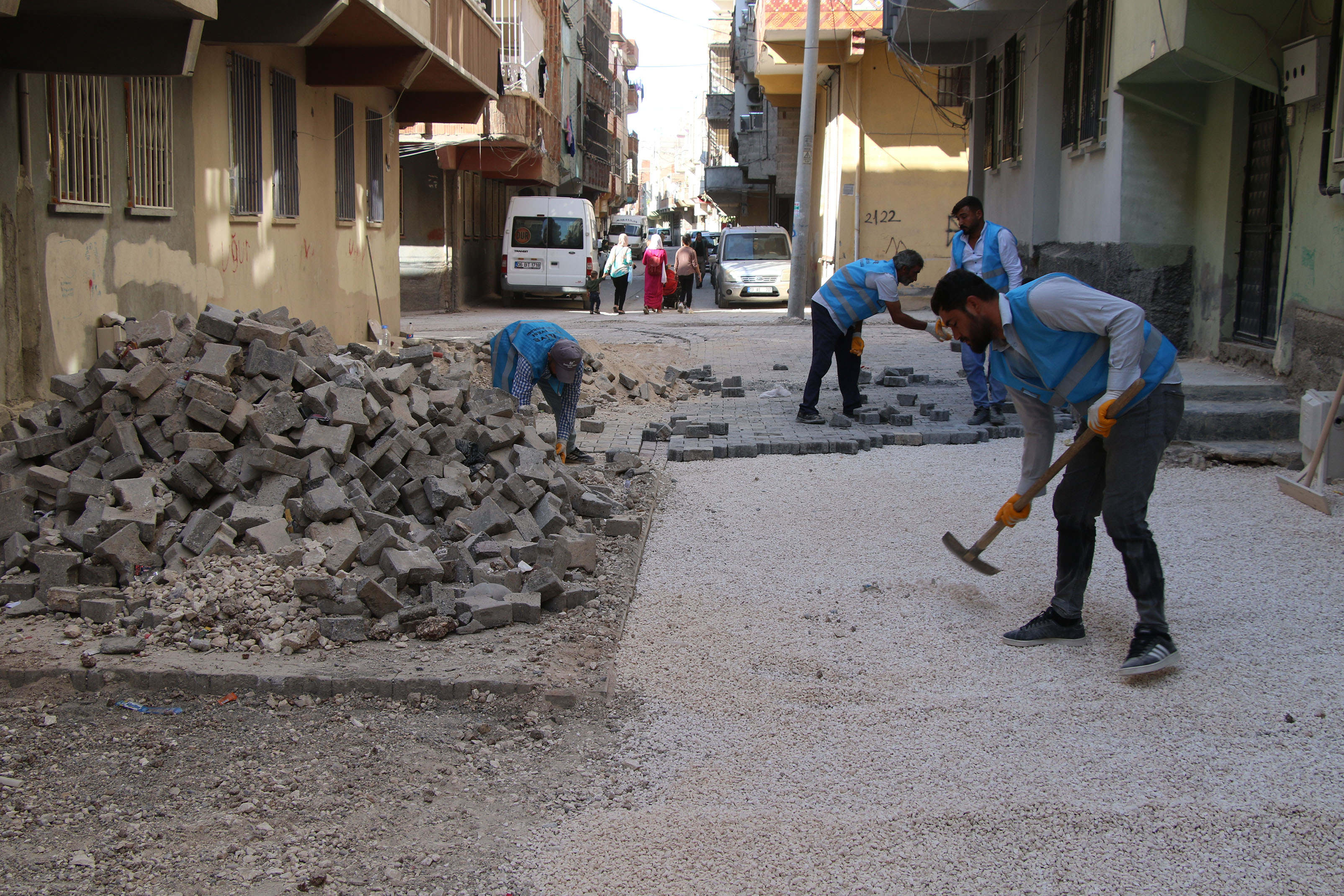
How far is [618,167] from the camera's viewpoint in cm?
5981

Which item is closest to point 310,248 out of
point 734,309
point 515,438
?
point 515,438

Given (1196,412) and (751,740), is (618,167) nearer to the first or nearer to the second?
(1196,412)

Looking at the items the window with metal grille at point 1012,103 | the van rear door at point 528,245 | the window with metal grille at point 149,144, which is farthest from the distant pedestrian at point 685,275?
the window with metal grille at point 149,144

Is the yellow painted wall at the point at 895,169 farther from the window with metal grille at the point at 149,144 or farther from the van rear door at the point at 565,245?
the window with metal grille at the point at 149,144

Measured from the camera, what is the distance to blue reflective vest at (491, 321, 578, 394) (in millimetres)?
7062

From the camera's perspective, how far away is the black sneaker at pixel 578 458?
7.59m

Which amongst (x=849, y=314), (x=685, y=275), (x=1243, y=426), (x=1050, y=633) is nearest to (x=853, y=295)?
(x=849, y=314)

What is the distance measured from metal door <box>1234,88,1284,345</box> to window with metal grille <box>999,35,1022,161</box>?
6161mm

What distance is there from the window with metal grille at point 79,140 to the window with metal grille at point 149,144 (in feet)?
1.12

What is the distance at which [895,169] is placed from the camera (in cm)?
2405

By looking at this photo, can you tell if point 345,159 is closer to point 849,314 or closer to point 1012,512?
point 849,314

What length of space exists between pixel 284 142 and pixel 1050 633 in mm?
8980

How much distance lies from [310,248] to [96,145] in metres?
4.36

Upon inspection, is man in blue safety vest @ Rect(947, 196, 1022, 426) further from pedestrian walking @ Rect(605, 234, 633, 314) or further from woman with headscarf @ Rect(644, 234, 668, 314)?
pedestrian walking @ Rect(605, 234, 633, 314)
